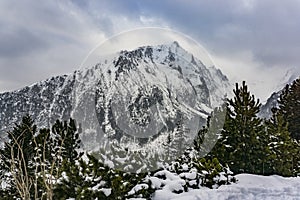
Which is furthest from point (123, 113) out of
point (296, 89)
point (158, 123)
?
point (296, 89)

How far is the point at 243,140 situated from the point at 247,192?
5328mm

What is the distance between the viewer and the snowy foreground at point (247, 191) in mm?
7047

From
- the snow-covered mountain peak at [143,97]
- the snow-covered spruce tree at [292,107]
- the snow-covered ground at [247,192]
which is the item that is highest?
the snow-covered spruce tree at [292,107]

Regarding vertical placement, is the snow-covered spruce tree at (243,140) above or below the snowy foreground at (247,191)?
above

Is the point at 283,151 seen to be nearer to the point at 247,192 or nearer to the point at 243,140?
the point at 243,140

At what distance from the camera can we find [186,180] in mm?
7832

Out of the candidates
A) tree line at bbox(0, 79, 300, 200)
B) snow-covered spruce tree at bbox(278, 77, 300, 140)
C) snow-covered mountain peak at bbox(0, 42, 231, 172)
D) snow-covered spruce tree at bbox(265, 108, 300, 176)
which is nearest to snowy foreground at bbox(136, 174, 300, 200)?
tree line at bbox(0, 79, 300, 200)

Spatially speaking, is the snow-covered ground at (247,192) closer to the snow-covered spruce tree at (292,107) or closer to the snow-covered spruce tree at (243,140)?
the snow-covered spruce tree at (243,140)

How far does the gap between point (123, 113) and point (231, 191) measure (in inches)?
99.4

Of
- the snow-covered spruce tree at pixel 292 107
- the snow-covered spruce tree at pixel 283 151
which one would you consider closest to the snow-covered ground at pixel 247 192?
the snow-covered spruce tree at pixel 283 151

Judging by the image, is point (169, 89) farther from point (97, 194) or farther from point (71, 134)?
point (71, 134)

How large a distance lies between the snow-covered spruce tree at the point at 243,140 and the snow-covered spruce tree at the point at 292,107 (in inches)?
413

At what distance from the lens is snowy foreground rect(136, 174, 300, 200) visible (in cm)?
705

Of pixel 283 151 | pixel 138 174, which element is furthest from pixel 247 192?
pixel 283 151
